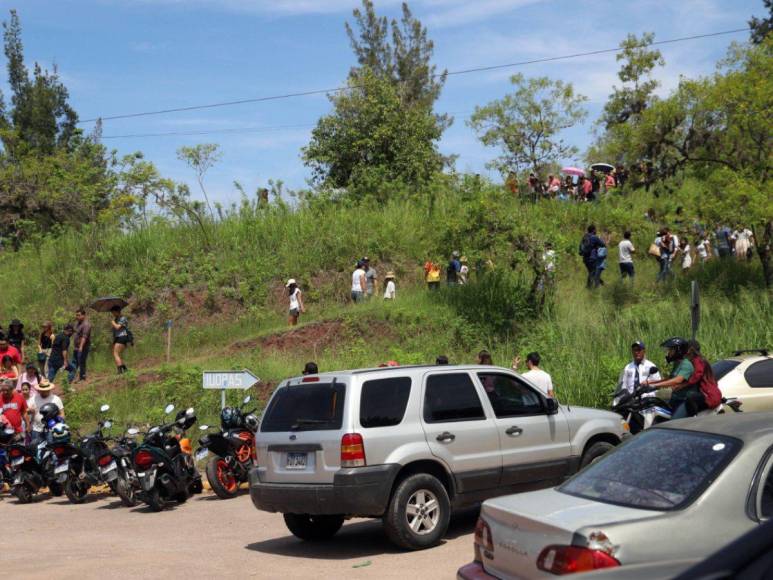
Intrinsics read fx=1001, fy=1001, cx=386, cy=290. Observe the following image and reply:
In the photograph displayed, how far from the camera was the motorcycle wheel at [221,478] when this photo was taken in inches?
555

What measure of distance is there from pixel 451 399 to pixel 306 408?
4.95 feet

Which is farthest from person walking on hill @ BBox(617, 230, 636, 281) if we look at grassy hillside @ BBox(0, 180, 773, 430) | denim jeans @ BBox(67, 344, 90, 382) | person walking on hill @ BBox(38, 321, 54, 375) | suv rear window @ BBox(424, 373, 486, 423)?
suv rear window @ BBox(424, 373, 486, 423)

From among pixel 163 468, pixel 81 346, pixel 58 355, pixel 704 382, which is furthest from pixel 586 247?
pixel 163 468

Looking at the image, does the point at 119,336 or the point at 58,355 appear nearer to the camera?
the point at 119,336

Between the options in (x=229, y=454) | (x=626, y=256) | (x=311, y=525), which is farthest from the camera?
(x=626, y=256)

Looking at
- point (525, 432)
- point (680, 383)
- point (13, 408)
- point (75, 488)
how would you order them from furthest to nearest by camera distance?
1. point (13, 408)
2. point (75, 488)
3. point (680, 383)
4. point (525, 432)

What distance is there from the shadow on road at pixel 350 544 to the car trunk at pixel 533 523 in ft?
12.6

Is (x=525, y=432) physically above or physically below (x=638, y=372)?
below

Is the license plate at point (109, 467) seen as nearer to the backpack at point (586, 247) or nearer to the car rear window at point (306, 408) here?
the car rear window at point (306, 408)

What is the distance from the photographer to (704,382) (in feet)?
38.9

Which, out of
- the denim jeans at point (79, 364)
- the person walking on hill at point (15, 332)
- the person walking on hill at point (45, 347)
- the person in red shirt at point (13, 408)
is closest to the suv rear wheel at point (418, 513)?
the person in red shirt at point (13, 408)

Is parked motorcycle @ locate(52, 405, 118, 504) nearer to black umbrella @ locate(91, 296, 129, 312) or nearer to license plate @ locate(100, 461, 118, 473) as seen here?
license plate @ locate(100, 461, 118, 473)

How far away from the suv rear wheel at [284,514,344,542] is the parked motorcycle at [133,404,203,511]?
3.60 meters

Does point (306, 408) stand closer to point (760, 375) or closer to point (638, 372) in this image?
point (638, 372)
